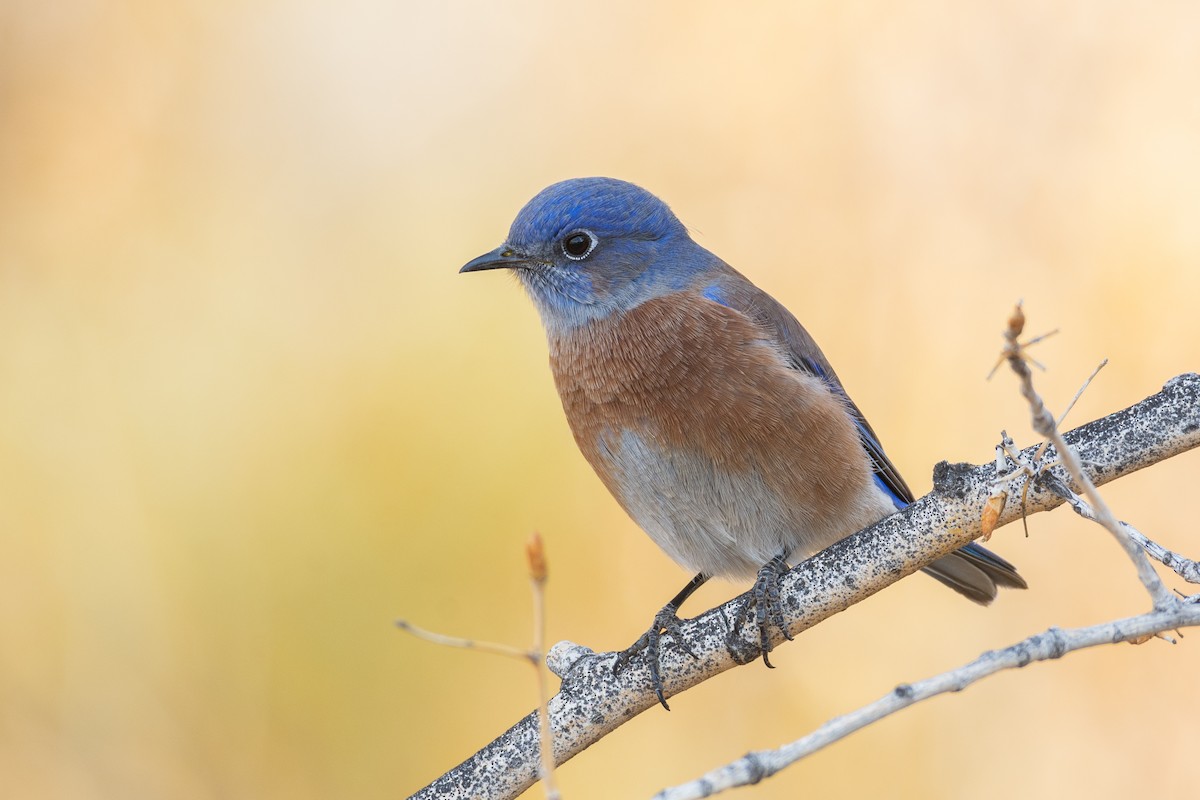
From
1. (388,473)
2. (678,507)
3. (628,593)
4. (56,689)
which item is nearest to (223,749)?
(56,689)

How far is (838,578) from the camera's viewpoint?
2.72m

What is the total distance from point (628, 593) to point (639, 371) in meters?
1.89

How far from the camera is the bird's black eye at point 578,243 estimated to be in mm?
4047

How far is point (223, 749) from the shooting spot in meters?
4.98

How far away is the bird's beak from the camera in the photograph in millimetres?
4066

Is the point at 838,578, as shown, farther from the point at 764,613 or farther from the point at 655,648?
the point at 655,648

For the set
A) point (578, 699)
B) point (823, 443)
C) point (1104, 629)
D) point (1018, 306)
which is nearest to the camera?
point (1018, 306)

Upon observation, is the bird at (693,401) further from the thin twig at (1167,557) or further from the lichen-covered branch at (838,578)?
the thin twig at (1167,557)

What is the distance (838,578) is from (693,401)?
3.06ft

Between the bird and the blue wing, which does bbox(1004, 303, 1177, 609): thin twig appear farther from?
the blue wing

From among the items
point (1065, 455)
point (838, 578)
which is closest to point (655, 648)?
point (838, 578)

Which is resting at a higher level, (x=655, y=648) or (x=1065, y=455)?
(x=655, y=648)

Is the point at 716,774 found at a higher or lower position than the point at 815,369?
lower

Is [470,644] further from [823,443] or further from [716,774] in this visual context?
[823,443]
